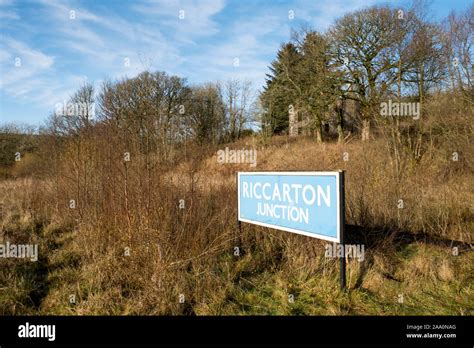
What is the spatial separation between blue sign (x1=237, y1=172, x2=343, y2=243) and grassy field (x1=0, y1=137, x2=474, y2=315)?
816mm

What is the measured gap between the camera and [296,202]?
12.7ft

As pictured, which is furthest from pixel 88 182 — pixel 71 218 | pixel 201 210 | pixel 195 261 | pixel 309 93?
pixel 309 93

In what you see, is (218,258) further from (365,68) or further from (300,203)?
(365,68)

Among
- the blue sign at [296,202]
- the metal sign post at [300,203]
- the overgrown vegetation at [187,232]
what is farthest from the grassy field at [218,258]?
the blue sign at [296,202]

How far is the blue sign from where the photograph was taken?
3.44 meters

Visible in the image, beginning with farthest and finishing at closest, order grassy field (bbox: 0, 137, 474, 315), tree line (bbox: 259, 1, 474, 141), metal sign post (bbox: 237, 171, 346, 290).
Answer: tree line (bbox: 259, 1, 474, 141) < grassy field (bbox: 0, 137, 474, 315) < metal sign post (bbox: 237, 171, 346, 290)

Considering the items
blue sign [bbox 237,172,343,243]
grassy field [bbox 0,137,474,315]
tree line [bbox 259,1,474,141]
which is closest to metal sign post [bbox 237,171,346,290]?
blue sign [bbox 237,172,343,243]

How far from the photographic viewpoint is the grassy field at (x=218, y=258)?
3602mm

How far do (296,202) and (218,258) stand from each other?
5.77 ft

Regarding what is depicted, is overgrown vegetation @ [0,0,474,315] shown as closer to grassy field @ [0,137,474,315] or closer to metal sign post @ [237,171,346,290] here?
grassy field @ [0,137,474,315]

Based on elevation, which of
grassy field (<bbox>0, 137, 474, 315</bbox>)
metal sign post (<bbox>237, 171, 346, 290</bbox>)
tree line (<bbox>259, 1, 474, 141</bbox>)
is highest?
tree line (<bbox>259, 1, 474, 141</bbox>)

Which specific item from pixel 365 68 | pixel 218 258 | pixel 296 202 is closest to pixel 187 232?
pixel 218 258

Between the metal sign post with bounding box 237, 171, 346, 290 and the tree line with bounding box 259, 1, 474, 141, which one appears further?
the tree line with bounding box 259, 1, 474, 141

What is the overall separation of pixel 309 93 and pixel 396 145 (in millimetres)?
15842
